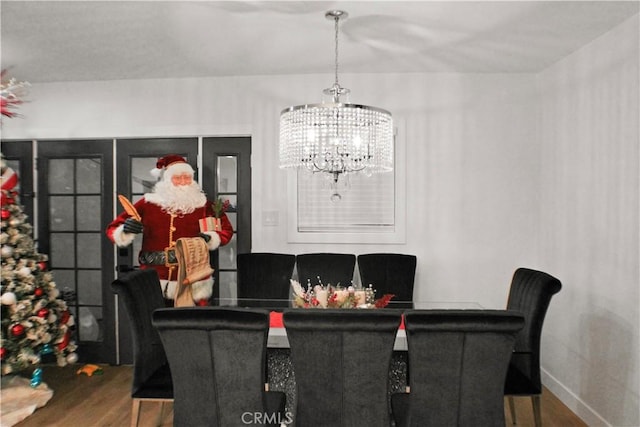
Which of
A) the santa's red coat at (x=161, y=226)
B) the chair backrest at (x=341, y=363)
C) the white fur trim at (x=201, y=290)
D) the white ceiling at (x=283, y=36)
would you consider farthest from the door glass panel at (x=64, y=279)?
the chair backrest at (x=341, y=363)

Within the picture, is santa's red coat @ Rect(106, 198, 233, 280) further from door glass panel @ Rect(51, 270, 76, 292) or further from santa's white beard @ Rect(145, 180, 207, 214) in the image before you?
door glass panel @ Rect(51, 270, 76, 292)

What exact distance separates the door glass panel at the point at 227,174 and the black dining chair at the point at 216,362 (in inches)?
89.5

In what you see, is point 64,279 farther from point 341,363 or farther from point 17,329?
point 341,363

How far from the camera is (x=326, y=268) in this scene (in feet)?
11.8

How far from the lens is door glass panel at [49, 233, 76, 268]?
417cm

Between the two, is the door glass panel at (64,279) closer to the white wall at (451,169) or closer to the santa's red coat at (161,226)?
the santa's red coat at (161,226)

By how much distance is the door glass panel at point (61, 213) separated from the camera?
4.16 m

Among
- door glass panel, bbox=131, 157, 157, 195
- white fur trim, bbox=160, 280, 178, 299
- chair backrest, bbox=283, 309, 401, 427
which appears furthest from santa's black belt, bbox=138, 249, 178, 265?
chair backrest, bbox=283, 309, 401, 427

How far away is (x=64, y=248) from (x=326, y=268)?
2.34 metres

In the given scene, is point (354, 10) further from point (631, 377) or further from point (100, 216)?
point (100, 216)

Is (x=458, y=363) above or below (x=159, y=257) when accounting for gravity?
below

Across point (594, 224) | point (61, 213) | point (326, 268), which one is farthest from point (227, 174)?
point (594, 224)

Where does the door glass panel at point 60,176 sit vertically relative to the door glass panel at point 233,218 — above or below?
above

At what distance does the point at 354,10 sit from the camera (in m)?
2.63
